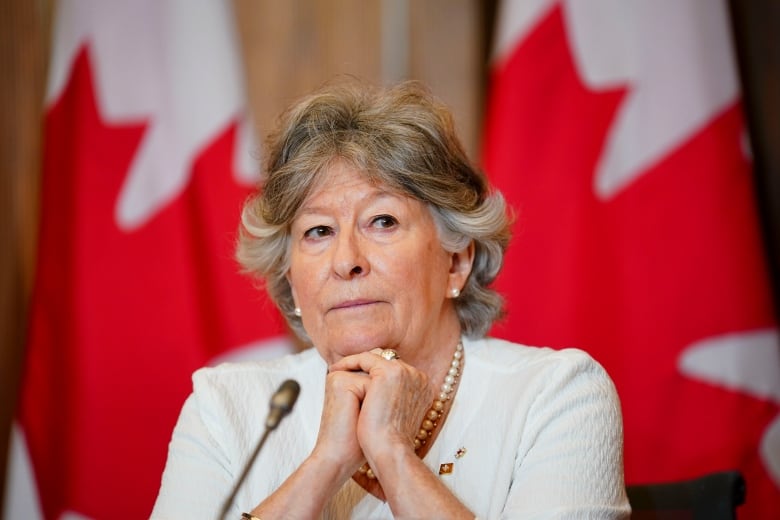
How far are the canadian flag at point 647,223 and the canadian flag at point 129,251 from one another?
1026 mm

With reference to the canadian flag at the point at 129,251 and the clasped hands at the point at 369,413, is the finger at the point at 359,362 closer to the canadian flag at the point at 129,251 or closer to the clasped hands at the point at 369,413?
the clasped hands at the point at 369,413

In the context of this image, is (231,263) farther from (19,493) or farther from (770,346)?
(770,346)

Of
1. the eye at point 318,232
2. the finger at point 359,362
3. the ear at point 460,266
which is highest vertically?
the eye at point 318,232

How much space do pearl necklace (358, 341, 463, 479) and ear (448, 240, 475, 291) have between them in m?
0.16

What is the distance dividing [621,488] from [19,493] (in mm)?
2213

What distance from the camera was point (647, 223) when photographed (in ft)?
10.5

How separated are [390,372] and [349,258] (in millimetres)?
281

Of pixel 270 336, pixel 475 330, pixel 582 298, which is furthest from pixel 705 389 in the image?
pixel 270 336

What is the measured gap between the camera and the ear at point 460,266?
2316 mm

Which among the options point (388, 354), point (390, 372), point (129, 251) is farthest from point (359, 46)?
point (390, 372)

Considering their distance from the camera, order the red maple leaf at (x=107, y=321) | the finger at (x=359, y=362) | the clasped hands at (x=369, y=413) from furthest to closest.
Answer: the red maple leaf at (x=107, y=321) → the finger at (x=359, y=362) → the clasped hands at (x=369, y=413)

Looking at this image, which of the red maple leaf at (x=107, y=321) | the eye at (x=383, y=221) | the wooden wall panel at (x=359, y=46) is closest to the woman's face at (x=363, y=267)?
the eye at (x=383, y=221)

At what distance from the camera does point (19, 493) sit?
3186 mm

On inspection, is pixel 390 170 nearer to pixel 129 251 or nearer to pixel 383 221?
pixel 383 221
